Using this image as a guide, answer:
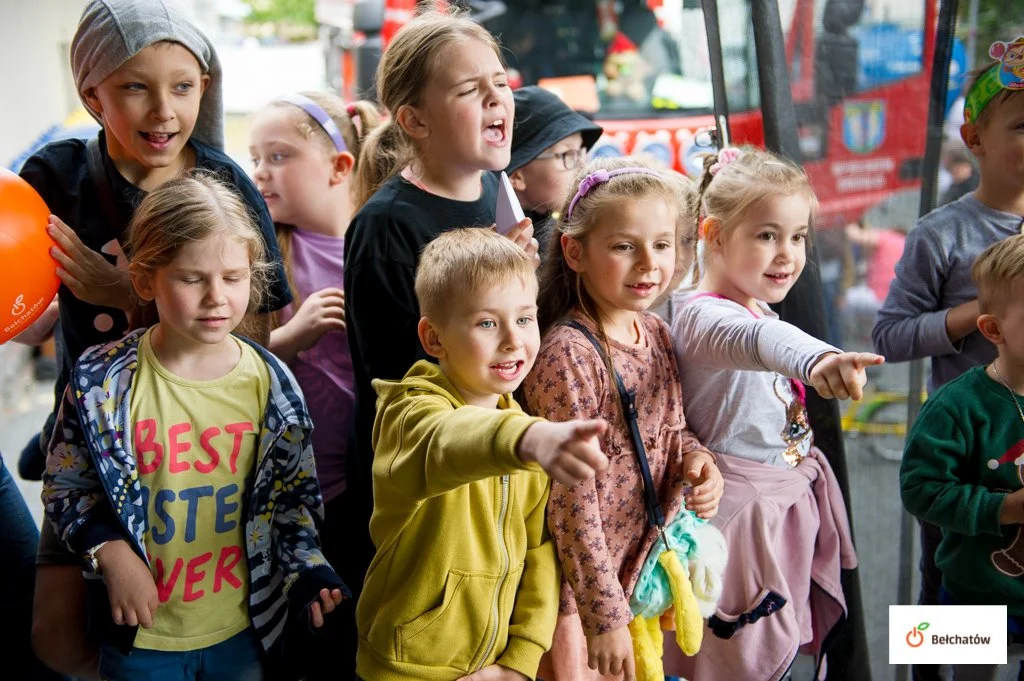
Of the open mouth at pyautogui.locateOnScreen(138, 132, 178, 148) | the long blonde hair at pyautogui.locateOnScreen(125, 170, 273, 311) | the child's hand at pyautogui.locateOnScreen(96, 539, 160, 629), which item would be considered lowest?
the child's hand at pyautogui.locateOnScreen(96, 539, 160, 629)

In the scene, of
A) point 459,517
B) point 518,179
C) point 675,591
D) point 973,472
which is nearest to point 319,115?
point 518,179

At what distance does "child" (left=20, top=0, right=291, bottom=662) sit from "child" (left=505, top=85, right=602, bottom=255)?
74cm

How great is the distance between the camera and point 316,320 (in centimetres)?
228

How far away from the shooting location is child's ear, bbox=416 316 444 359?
1.75 m

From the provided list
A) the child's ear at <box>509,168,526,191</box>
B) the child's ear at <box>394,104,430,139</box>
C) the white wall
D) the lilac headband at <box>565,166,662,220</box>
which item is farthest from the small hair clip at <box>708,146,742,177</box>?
the white wall

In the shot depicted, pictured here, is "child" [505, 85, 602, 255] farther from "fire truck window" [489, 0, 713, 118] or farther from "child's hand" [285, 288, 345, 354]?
"fire truck window" [489, 0, 713, 118]

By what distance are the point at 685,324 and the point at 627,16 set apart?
5.78 meters

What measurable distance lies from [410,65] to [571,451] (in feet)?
3.67

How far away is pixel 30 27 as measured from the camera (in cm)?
260

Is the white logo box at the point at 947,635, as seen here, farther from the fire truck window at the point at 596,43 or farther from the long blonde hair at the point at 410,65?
the fire truck window at the point at 596,43

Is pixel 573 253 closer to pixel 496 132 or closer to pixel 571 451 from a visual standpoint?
pixel 496 132

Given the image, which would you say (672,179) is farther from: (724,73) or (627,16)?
(627,16)

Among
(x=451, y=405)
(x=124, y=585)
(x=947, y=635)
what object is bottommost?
(x=947, y=635)

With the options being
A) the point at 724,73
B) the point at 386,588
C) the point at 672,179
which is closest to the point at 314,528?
the point at 386,588
